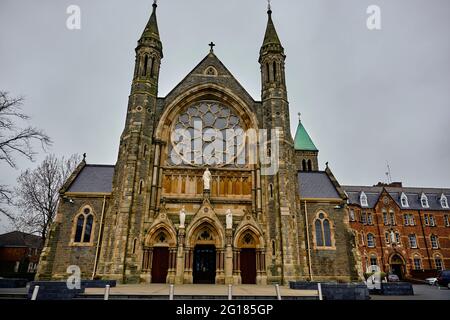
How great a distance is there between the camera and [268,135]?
2303 centimetres

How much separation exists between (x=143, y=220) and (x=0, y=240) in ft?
149

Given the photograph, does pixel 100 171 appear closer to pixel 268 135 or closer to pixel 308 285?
pixel 268 135

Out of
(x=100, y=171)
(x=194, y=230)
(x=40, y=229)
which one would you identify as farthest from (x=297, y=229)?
(x=40, y=229)

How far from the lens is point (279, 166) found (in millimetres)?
21672

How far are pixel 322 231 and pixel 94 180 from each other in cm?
1891

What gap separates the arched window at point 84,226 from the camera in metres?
21.0

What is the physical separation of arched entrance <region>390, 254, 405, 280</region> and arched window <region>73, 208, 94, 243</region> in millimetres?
38919

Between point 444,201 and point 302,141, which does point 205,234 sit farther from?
point 444,201

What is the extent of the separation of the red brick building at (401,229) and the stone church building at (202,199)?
2080 centimetres

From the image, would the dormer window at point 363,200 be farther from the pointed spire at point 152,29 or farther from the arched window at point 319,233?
the pointed spire at point 152,29

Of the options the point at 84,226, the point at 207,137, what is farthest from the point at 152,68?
the point at 84,226

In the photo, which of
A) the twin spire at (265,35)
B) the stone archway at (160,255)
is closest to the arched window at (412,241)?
the twin spire at (265,35)

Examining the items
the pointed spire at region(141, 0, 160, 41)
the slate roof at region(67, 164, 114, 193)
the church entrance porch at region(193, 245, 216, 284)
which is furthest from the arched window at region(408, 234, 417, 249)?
the pointed spire at region(141, 0, 160, 41)

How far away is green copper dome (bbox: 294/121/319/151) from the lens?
51.0 metres
